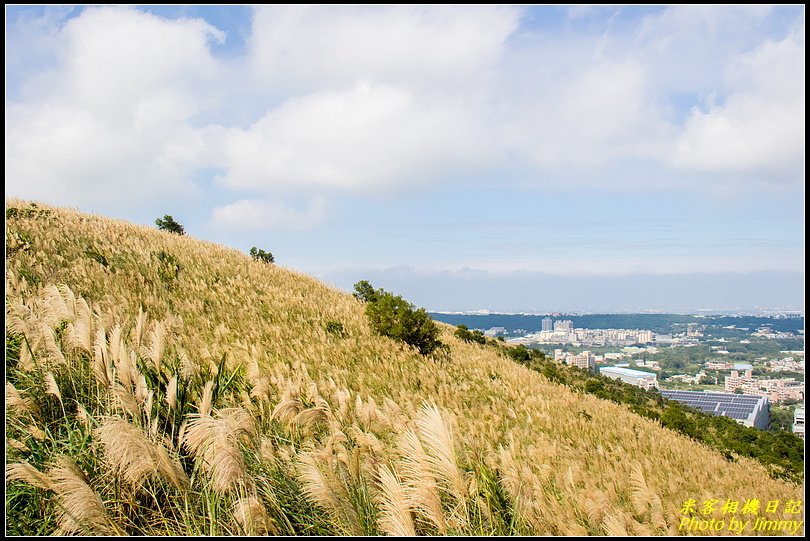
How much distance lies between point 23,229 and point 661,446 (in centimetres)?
1605

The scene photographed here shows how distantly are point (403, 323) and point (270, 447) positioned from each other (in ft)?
27.1

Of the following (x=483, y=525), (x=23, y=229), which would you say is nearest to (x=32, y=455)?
(x=483, y=525)

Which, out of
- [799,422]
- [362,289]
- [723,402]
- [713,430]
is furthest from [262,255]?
[723,402]

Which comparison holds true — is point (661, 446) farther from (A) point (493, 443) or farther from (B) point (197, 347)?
(B) point (197, 347)

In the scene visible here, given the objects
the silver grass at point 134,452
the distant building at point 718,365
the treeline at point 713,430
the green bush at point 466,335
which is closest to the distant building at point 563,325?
the distant building at point 718,365

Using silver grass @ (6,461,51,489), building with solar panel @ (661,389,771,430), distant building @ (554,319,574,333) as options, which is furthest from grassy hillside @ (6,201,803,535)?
distant building @ (554,319,574,333)

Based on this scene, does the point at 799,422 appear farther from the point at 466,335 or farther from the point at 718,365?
the point at 718,365

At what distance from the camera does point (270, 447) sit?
2.89 meters

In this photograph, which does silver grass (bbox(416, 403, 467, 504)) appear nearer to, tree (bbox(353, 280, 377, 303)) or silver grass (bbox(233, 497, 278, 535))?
silver grass (bbox(233, 497, 278, 535))

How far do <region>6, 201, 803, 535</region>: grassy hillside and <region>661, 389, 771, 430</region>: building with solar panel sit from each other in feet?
128

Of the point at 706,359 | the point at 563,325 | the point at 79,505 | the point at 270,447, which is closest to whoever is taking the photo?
the point at 79,505

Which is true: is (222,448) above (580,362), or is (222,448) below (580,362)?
above

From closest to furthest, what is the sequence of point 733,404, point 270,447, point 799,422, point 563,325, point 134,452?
1. point 134,452
2. point 270,447
3. point 799,422
4. point 733,404
5. point 563,325

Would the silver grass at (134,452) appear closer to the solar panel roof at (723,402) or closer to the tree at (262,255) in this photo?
the tree at (262,255)
